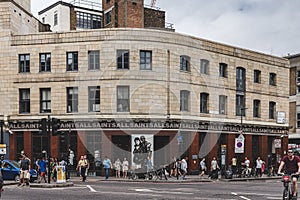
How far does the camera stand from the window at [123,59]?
36.9 meters

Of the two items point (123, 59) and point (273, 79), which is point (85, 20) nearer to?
point (273, 79)

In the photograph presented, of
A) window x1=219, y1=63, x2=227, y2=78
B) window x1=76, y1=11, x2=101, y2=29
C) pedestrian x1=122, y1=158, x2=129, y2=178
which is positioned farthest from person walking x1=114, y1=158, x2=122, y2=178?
window x1=76, y1=11, x2=101, y2=29

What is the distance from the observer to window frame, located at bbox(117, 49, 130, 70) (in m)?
36.9

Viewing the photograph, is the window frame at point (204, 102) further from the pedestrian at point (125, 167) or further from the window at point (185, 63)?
the pedestrian at point (125, 167)

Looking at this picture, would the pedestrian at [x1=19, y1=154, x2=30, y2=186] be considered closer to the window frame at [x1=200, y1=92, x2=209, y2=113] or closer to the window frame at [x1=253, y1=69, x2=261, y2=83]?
the window frame at [x1=200, y1=92, x2=209, y2=113]

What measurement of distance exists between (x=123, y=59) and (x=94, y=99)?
12.4ft

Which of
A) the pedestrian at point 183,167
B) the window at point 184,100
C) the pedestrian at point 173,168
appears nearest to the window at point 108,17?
the window at point 184,100

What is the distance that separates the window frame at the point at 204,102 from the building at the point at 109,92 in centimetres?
8

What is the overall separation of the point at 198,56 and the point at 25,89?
14.2 meters

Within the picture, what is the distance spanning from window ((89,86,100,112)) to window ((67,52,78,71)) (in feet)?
7.00

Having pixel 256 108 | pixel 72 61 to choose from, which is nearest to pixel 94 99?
pixel 72 61

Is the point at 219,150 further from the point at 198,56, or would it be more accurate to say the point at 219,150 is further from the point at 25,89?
the point at 25,89

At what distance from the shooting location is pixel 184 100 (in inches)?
1521

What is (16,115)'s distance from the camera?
3791 cm
